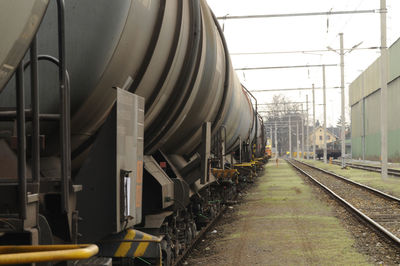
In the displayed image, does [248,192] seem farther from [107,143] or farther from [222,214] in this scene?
[107,143]

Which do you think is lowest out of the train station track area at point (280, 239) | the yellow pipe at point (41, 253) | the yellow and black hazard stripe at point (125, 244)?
the train station track area at point (280, 239)

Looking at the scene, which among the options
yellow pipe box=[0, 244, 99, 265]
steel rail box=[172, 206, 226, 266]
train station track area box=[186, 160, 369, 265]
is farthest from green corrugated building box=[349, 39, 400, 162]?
yellow pipe box=[0, 244, 99, 265]

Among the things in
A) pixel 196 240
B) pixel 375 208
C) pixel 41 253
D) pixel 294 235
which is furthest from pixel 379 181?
pixel 41 253

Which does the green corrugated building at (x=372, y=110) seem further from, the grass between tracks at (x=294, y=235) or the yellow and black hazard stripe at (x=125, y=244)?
the yellow and black hazard stripe at (x=125, y=244)

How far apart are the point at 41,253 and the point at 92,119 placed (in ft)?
6.88

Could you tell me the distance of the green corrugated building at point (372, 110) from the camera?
1946 inches

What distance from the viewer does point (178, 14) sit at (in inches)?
226

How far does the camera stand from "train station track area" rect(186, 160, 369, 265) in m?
8.14

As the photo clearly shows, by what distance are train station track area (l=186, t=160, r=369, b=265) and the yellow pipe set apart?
5.80m

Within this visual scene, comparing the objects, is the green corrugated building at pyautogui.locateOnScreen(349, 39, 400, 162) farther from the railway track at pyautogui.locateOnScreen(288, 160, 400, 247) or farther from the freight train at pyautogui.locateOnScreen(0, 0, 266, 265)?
the freight train at pyautogui.locateOnScreen(0, 0, 266, 265)

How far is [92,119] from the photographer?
13.8 ft

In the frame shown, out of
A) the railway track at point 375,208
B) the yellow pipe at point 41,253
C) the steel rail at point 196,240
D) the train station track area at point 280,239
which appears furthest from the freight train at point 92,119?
the railway track at point 375,208

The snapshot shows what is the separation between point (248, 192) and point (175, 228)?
543 inches

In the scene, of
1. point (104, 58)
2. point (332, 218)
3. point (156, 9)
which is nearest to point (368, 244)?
point (332, 218)
